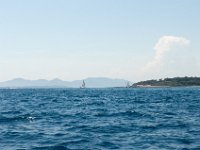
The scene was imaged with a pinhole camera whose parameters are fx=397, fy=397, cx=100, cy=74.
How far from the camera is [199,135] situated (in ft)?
90.2

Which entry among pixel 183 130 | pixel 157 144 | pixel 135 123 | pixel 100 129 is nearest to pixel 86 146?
pixel 157 144

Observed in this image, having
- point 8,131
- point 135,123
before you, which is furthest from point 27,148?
point 135,123

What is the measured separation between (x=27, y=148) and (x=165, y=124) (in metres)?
14.9

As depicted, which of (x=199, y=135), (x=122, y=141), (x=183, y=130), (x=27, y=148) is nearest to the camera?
(x=27, y=148)

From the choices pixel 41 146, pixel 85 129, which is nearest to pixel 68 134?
pixel 85 129

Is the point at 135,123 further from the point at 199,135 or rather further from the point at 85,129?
the point at 199,135

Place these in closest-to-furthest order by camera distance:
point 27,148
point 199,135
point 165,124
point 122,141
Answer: point 27,148, point 122,141, point 199,135, point 165,124

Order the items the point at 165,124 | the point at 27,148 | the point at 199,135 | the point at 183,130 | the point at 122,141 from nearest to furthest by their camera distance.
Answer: the point at 27,148
the point at 122,141
the point at 199,135
the point at 183,130
the point at 165,124

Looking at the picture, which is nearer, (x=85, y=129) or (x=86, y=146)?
(x=86, y=146)

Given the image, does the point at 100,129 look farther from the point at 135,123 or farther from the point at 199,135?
the point at 199,135

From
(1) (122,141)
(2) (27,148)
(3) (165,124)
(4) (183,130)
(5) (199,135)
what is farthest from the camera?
(3) (165,124)

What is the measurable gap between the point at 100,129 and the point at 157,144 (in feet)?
24.9

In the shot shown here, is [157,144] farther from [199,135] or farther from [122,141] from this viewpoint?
[199,135]

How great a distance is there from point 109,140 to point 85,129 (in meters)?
5.83
